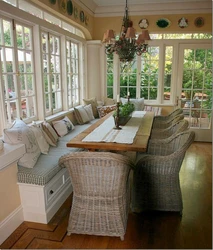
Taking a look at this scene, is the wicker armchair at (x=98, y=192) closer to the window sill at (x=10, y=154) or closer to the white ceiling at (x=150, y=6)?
the window sill at (x=10, y=154)

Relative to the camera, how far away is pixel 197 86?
545 cm

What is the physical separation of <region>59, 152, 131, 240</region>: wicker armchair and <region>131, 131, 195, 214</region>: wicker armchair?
366mm

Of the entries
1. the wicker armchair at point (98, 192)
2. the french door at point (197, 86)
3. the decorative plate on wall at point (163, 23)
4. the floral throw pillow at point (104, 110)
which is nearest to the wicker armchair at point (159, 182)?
the wicker armchair at point (98, 192)

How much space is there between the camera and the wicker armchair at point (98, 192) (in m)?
1.93

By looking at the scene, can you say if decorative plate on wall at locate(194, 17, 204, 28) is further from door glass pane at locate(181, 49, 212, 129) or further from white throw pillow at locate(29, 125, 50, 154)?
white throw pillow at locate(29, 125, 50, 154)

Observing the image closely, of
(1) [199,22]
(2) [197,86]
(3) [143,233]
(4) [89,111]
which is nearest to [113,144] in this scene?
(3) [143,233]

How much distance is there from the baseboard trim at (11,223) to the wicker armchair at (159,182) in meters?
1.19

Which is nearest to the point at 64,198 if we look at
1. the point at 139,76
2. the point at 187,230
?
the point at 187,230

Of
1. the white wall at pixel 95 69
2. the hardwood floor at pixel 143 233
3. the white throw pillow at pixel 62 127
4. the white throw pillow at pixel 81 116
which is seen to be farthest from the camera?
the white wall at pixel 95 69

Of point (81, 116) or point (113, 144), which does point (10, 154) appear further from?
point (81, 116)

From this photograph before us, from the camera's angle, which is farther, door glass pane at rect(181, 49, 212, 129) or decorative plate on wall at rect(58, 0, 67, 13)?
door glass pane at rect(181, 49, 212, 129)

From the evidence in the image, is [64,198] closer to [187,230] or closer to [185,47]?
[187,230]

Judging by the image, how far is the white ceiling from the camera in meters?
4.97

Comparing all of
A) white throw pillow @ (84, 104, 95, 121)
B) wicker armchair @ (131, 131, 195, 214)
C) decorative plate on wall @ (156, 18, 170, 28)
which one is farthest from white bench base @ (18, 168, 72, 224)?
decorative plate on wall @ (156, 18, 170, 28)
